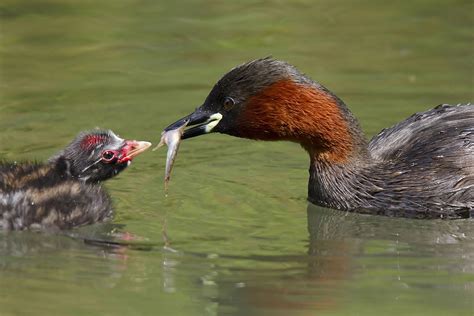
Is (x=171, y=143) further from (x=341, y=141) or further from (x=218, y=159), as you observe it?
(x=218, y=159)

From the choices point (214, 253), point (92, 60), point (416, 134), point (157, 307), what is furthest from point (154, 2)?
point (157, 307)

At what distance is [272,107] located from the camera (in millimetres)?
10000

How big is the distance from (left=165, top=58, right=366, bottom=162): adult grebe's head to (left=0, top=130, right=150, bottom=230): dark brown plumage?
53 centimetres

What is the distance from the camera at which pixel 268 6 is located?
15.8 meters

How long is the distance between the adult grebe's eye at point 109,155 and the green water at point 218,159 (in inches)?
13.9

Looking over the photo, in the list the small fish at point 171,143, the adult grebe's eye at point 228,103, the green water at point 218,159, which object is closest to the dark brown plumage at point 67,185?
the green water at point 218,159

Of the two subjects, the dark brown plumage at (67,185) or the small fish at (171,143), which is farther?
the small fish at (171,143)

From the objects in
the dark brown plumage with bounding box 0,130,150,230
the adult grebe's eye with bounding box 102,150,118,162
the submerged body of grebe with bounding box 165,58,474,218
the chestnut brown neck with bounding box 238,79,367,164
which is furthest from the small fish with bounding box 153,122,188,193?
the chestnut brown neck with bounding box 238,79,367,164

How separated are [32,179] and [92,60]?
496 cm

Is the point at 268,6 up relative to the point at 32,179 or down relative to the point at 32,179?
up

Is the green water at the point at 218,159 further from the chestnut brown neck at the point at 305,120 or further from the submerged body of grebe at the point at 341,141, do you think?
the chestnut brown neck at the point at 305,120

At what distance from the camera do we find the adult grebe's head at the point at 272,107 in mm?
9953

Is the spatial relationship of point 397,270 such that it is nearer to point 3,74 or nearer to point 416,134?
point 416,134

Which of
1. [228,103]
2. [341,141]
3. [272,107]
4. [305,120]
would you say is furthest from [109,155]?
[341,141]
